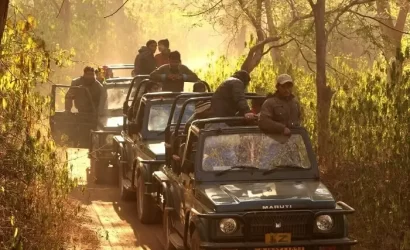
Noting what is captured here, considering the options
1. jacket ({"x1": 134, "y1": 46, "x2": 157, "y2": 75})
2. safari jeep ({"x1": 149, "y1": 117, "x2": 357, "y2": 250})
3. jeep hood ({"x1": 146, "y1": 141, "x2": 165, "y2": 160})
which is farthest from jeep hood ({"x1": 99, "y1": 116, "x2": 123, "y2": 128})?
safari jeep ({"x1": 149, "y1": 117, "x2": 357, "y2": 250})

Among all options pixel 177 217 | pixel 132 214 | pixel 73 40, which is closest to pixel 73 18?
pixel 73 40

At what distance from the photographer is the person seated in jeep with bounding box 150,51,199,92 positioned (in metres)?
16.9

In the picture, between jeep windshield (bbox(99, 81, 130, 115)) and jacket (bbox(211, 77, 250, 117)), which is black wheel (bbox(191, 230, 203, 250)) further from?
jeep windshield (bbox(99, 81, 130, 115))

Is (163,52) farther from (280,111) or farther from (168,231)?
(280,111)

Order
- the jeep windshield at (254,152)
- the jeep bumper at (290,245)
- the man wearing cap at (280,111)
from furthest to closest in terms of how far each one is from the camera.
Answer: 1. the man wearing cap at (280,111)
2. the jeep windshield at (254,152)
3. the jeep bumper at (290,245)

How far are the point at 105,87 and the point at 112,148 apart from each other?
177 cm

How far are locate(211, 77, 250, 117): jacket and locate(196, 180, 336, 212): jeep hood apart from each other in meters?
2.40

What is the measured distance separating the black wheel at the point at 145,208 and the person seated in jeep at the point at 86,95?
5.70 m

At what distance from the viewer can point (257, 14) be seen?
20.7m

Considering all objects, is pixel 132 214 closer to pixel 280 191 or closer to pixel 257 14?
pixel 280 191

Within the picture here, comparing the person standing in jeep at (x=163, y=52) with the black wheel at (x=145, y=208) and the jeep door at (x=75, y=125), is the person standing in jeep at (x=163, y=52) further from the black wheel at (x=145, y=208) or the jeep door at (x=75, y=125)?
the black wheel at (x=145, y=208)

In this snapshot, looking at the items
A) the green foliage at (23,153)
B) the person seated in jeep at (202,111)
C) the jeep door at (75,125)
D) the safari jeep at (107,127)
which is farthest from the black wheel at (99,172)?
the green foliage at (23,153)

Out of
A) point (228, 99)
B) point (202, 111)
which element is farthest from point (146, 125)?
point (228, 99)

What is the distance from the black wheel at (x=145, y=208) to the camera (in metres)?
13.8
